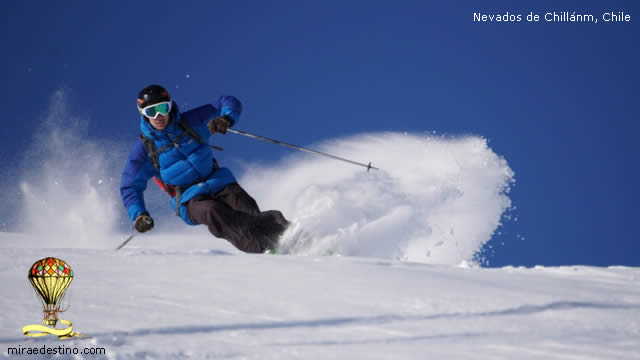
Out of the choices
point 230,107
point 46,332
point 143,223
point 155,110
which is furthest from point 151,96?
point 46,332

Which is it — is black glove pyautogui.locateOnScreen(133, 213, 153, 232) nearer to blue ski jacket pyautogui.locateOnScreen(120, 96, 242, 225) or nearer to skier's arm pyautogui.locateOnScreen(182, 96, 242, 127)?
blue ski jacket pyautogui.locateOnScreen(120, 96, 242, 225)

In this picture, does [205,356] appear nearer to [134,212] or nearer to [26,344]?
[26,344]

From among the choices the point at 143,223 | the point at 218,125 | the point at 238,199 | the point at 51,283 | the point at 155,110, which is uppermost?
the point at 155,110

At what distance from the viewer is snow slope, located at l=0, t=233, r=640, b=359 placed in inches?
106

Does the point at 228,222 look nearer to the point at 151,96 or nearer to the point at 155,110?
the point at 155,110

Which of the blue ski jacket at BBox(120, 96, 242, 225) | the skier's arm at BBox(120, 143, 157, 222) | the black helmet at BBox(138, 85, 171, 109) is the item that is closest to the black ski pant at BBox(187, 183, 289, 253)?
the blue ski jacket at BBox(120, 96, 242, 225)

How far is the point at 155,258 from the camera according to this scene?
542 cm

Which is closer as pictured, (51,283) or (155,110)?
(51,283)

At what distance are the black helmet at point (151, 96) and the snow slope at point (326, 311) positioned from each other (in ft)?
7.27

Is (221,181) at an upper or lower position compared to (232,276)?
upper

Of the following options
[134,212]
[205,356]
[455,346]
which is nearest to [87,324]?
[205,356]

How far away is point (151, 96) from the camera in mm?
6625

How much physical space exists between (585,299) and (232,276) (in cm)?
278

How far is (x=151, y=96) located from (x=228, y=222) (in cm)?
187
